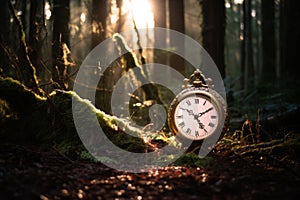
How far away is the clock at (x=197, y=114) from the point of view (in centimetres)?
467

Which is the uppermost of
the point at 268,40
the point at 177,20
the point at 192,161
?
the point at 177,20

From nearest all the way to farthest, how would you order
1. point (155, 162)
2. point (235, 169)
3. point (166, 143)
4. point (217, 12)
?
1. point (235, 169)
2. point (155, 162)
3. point (166, 143)
4. point (217, 12)

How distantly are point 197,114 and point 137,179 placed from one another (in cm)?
156

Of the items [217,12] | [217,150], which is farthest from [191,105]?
[217,12]

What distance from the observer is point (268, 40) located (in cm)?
1619

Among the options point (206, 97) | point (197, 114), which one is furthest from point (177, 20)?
point (197, 114)

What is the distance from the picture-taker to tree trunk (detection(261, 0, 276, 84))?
16.0 m

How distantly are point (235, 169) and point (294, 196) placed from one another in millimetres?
1110

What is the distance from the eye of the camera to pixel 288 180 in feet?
11.0

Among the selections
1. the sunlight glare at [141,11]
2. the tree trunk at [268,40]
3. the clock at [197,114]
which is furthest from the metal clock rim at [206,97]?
the tree trunk at [268,40]

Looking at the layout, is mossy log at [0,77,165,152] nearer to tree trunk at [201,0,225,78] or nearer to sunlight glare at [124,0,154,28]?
sunlight glare at [124,0,154,28]

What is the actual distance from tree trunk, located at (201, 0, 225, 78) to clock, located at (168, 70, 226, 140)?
630 cm

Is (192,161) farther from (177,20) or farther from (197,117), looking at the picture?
(177,20)

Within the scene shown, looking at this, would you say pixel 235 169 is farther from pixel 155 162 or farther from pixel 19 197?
pixel 19 197
